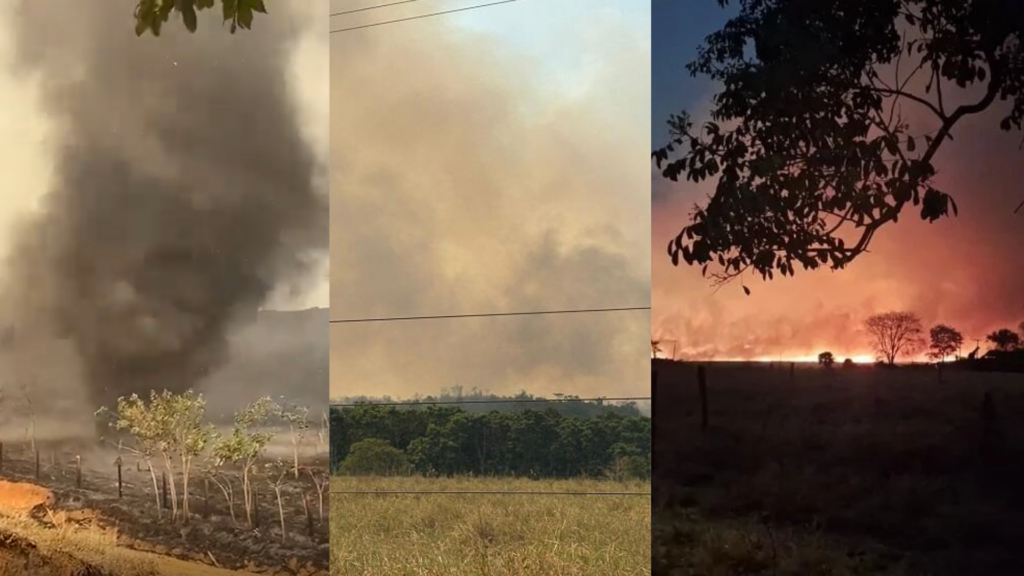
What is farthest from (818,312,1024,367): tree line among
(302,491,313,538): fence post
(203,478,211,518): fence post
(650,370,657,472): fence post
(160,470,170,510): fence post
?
(160,470,170,510): fence post

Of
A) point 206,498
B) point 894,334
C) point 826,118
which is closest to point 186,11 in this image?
point 826,118

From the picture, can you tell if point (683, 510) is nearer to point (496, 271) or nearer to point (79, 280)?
point (496, 271)

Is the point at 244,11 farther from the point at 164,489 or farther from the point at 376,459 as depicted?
the point at 164,489

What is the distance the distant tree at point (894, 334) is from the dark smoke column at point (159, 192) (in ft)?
7.99

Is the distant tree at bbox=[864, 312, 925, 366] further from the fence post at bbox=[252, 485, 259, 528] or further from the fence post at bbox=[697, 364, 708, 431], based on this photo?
the fence post at bbox=[252, 485, 259, 528]

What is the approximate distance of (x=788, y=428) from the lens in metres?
3.41

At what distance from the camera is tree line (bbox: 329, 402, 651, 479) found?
164 inches

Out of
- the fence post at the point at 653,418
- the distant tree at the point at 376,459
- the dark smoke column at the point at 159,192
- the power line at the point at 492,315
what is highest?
the dark smoke column at the point at 159,192

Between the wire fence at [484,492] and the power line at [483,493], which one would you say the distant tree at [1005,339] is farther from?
the power line at [483,493]

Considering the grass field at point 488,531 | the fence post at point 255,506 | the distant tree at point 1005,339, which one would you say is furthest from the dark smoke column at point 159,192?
the distant tree at point 1005,339

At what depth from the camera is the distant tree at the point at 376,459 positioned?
4508 mm

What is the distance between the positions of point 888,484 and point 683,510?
0.67 m

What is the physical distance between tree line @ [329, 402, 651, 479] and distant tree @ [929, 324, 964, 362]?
47.8 inches

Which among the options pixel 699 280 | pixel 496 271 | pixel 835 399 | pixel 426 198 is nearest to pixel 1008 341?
pixel 835 399
